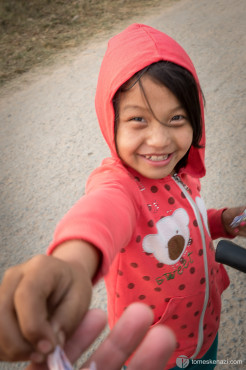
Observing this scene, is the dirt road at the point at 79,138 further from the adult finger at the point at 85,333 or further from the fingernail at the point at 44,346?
the fingernail at the point at 44,346

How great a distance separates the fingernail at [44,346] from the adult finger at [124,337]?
19cm

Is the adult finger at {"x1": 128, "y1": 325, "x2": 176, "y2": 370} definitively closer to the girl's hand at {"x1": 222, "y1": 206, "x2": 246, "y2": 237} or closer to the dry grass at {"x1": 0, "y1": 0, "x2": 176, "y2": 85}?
the girl's hand at {"x1": 222, "y1": 206, "x2": 246, "y2": 237}

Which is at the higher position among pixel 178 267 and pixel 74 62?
pixel 178 267

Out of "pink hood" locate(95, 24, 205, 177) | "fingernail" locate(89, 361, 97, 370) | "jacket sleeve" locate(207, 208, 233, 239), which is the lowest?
"jacket sleeve" locate(207, 208, 233, 239)

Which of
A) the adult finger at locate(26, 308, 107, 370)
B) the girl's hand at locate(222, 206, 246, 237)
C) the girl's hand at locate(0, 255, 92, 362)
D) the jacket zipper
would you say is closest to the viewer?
the girl's hand at locate(0, 255, 92, 362)

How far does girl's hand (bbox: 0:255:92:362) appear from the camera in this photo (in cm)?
45

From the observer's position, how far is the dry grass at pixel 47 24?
3988 mm

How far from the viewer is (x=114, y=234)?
2.32 ft

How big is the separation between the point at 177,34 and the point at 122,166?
3340 mm

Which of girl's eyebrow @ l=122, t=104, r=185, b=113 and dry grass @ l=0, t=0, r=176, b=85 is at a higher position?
girl's eyebrow @ l=122, t=104, r=185, b=113

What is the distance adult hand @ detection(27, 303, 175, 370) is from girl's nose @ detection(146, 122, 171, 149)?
45 cm

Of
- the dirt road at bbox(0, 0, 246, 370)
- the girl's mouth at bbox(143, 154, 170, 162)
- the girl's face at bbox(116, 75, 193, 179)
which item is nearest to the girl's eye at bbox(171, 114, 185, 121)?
the girl's face at bbox(116, 75, 193, 179)

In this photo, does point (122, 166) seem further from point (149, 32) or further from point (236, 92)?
point (236, 92)

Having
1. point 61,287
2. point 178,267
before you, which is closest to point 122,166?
point 178,267
